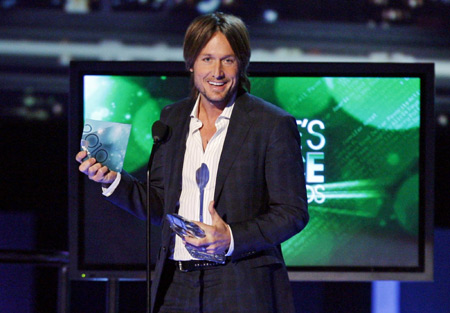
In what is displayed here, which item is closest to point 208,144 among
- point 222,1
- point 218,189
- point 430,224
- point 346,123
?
point 218,189

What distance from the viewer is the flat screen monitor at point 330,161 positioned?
302cm

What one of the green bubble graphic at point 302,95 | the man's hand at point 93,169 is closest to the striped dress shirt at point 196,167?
the man's hand at point 93,169

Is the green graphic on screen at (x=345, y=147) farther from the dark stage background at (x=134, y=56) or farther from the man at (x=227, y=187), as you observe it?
the man at (x=227, y=187)

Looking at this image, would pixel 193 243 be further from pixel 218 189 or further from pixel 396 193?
pixel 396 193

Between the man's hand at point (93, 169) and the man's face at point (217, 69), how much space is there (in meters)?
0.41

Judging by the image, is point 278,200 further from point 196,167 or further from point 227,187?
point 196,167

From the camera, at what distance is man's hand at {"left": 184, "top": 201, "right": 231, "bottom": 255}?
1743 mm

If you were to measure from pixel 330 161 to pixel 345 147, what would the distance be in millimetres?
99

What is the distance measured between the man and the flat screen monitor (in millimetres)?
968

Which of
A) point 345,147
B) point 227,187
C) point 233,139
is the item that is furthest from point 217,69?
point 345,147

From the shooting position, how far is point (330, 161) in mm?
3037

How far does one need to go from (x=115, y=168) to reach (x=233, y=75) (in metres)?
0.51

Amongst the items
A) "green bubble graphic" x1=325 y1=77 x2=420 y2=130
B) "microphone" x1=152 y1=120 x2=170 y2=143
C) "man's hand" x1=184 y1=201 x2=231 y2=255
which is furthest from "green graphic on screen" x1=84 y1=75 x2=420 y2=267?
"man's hand" x1=184 y1=201 x2=231 y2=255

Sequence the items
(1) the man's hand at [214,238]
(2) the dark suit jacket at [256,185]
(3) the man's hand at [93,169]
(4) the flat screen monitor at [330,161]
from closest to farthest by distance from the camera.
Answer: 1. (1) the man's hand at [214,238]
2. (2) the dark suit jacket at [256,185]
3. (3) the man's hand at [93,169]
4. (4) the flat screen monitor at [330,161]
